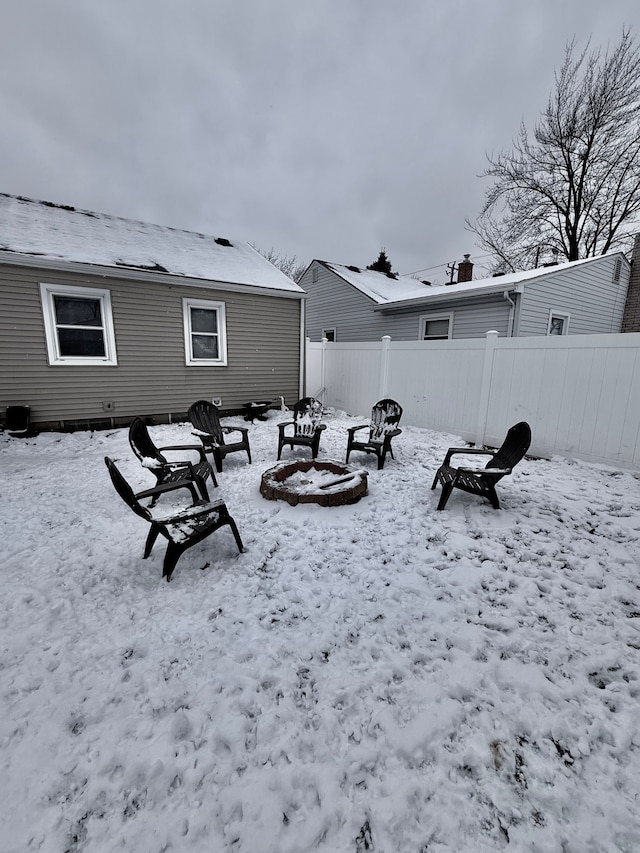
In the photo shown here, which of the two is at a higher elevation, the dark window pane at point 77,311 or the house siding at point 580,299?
the house siding at point 580,299

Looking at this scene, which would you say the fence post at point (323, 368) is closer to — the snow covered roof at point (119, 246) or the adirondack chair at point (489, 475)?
the snow covered roof at point (119, 246)

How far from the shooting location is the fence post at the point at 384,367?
770 centimetres

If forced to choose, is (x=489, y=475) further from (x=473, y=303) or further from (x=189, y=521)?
(x=473, y=303)

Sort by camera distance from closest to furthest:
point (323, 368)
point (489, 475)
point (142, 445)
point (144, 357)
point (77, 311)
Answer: point (489, 475) < point (142, 445) < point (77, 311) < point (144, 357) < point (323, 368)

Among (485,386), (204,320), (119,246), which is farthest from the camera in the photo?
(204,320)

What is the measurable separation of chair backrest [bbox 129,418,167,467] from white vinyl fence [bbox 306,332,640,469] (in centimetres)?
498

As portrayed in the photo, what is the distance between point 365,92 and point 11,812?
13610 mm

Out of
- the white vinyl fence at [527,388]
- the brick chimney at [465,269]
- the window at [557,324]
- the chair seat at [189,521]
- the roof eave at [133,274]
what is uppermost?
the brick chimney at [465,269]

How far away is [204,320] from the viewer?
27.1 ft

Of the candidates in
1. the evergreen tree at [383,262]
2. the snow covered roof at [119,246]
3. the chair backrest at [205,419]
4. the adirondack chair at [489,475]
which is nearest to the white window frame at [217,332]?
the snow covered roof at [119,246]

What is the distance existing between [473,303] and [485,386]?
14.2 feet

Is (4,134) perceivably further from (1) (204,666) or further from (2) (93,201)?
(1) (204,666)

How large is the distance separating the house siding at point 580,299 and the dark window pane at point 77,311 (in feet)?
30.8

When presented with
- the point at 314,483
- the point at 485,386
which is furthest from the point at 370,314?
the point at 314,483
